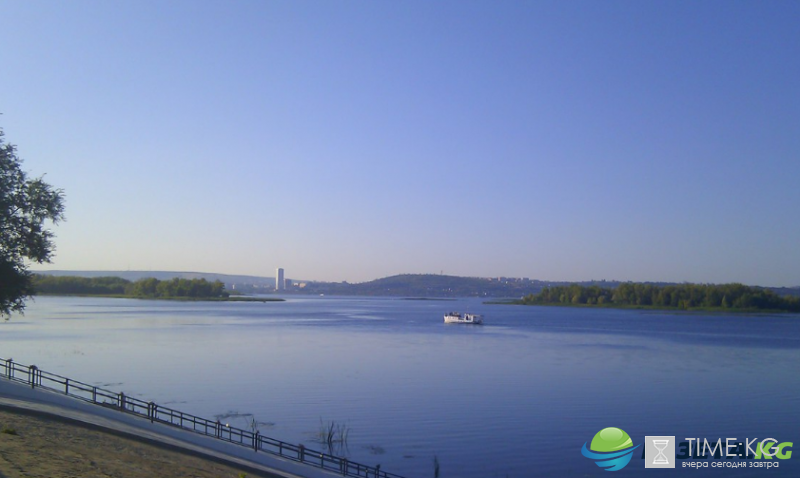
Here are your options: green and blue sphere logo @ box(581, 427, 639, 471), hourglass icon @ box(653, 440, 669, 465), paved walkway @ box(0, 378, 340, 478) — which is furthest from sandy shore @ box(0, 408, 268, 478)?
hourglass icon @ box(653, 440, 669, 465)

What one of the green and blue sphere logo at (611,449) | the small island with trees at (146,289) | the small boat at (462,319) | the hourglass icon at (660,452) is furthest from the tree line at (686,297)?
the hourglass icon at (660,452)

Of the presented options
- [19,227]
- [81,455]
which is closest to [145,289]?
[19,227]

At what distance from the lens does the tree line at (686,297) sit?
5664 inches

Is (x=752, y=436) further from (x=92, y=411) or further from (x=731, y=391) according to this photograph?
(x=92, y=411)

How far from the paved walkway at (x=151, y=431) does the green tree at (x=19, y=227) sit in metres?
8.07

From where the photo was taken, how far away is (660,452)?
21.8 meters

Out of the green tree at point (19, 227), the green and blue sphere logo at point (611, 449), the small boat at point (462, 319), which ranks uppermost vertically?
the green tree at point (19, 227)

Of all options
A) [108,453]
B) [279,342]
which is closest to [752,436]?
[108,453]

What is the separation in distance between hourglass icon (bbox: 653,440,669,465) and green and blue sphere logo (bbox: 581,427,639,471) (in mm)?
722

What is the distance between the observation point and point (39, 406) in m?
19.2

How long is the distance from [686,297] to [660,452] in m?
144

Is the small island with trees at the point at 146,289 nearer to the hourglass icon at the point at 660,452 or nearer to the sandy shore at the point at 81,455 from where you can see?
the sandy shore at the point at 81,455

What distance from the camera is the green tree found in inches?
1096

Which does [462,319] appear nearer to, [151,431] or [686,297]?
[686,297]
